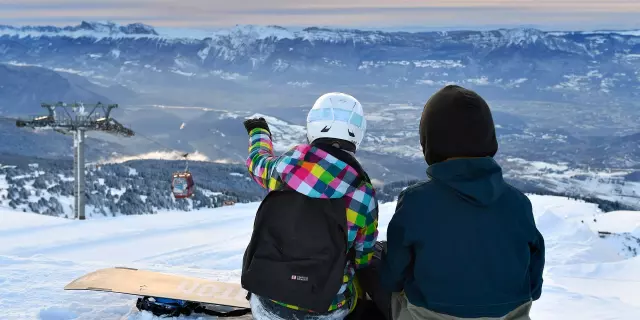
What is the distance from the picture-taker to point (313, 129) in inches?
133

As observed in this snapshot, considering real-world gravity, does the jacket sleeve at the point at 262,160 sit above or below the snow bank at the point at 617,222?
above

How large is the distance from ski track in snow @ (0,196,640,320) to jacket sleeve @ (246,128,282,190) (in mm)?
1759

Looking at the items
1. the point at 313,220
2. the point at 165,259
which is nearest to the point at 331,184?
the point at 313,220

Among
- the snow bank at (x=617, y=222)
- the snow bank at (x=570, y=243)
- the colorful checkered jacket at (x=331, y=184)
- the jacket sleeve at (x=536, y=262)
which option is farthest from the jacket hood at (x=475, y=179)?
the snow bank at (x=617, y=222)

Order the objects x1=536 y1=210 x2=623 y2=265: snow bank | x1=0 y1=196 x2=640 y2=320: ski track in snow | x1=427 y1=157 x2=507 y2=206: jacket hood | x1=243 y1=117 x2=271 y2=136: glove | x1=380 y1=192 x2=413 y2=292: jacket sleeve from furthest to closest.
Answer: x1=536 y1=210 x2=623 y2=265: snow bank, x1=0 y1=196 x2=640 y2=320: ski track in snow, x1=243 y1=117 x2=271 y2=136: glove, x1=380 y1=192 x2=413 y2=292: jacket sleeve, x1=427 y1=157 x2=507 y2=206: jacket hood

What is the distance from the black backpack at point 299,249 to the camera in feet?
10.5

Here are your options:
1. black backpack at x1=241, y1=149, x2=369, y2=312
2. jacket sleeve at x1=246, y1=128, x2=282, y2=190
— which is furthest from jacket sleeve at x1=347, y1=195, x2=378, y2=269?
jacket sleeve at x1=246, y1=128, x2=282, y2=190

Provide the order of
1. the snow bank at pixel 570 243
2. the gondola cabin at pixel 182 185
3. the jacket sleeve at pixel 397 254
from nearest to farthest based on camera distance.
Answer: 1. the jacket sleeve at pixel 397 254
2. the snow bank at pixel 570 243
3. the gondola cabin at pixel 182 185

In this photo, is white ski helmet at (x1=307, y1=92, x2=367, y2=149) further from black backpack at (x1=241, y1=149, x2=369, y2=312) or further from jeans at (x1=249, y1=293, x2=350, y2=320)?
jeans at (x1=249, y1=293, x2=350, y2=320)

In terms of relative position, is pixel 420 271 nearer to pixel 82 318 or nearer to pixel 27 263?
pixel 82 318

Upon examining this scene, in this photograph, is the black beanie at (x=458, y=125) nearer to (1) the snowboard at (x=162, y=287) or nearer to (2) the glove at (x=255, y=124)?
(2) the glove at (x=255, y=124)

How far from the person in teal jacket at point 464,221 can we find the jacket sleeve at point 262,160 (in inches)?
28.7

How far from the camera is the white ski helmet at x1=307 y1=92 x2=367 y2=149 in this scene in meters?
3.35

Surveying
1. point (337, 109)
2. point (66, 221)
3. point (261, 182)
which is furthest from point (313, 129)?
point (66, 221)
